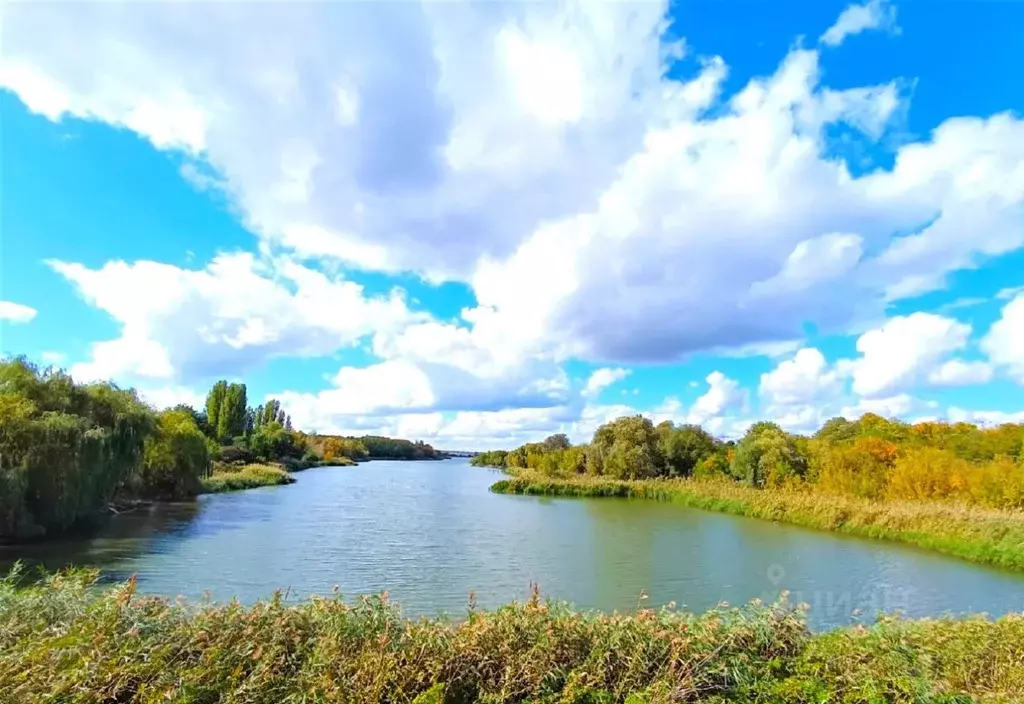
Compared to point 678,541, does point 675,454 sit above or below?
above

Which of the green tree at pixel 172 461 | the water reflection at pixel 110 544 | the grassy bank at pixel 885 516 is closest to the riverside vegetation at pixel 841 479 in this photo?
the grassy bank at pixel 885 516

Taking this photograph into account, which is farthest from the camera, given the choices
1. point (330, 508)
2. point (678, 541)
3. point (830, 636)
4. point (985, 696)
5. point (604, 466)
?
point (604, 466)

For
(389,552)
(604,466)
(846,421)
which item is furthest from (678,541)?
(846,421)

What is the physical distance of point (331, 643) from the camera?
5062mm

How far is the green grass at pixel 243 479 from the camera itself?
42472 mm

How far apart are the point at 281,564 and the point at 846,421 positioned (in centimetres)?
6348

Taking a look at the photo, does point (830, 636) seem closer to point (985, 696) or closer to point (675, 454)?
point (985, 696)

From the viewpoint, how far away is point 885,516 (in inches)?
985

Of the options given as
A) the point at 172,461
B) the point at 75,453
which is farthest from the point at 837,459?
the point at 172,461

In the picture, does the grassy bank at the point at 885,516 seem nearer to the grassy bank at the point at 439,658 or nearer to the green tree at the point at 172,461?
the grassy bank at the point at 439,658

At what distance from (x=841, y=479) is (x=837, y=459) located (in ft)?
5.22

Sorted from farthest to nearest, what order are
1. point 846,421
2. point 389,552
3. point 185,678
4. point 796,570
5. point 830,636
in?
point 846,421 < point 389,552 < point 796,570 < point 830,636 < point 185,678

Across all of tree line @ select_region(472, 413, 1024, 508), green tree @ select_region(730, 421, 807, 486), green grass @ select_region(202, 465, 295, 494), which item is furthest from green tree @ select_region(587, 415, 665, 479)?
green grass @ select_region(202, 465, 295, 494)

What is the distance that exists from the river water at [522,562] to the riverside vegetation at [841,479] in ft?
4.94
